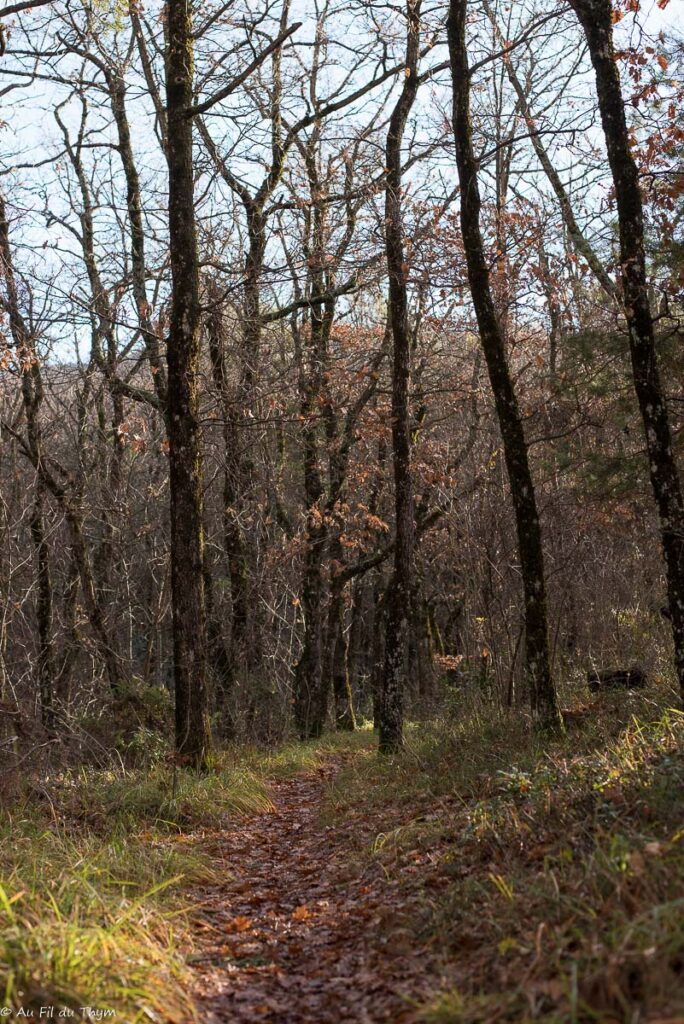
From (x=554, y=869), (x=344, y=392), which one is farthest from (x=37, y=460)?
(x=554, y=869)

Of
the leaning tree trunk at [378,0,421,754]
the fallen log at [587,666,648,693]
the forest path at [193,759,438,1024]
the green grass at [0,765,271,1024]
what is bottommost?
the forest path at [193,759,438,1024]

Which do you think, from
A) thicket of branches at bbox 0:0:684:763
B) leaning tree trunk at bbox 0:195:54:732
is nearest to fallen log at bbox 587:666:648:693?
thicket of branches at bbox 0:0:684:763

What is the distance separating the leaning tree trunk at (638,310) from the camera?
8.45m

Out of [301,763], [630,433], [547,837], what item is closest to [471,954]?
[547,837]

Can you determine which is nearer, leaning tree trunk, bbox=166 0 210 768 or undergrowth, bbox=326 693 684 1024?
undergrowth, bbox=326 693 684 1024

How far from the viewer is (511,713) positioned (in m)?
10.4

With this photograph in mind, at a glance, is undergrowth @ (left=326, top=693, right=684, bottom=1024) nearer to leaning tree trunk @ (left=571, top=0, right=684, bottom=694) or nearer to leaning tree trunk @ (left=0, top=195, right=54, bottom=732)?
leaning tree trunk @ (left=571, top=0, right=684, bottom=694)

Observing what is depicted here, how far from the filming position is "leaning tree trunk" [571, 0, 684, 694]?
27.7 feet

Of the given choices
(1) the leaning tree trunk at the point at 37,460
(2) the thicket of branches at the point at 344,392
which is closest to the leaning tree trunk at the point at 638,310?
(2) the thicket of branches at the point at 344,392

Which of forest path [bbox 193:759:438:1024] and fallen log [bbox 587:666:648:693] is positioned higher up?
fallen log [bbox 587:666:648:693]

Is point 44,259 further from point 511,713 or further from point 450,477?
point 511,713

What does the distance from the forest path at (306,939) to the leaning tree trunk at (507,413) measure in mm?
2554

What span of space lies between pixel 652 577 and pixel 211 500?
1136cm

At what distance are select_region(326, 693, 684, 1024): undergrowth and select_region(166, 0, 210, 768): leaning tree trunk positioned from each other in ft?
7.64
